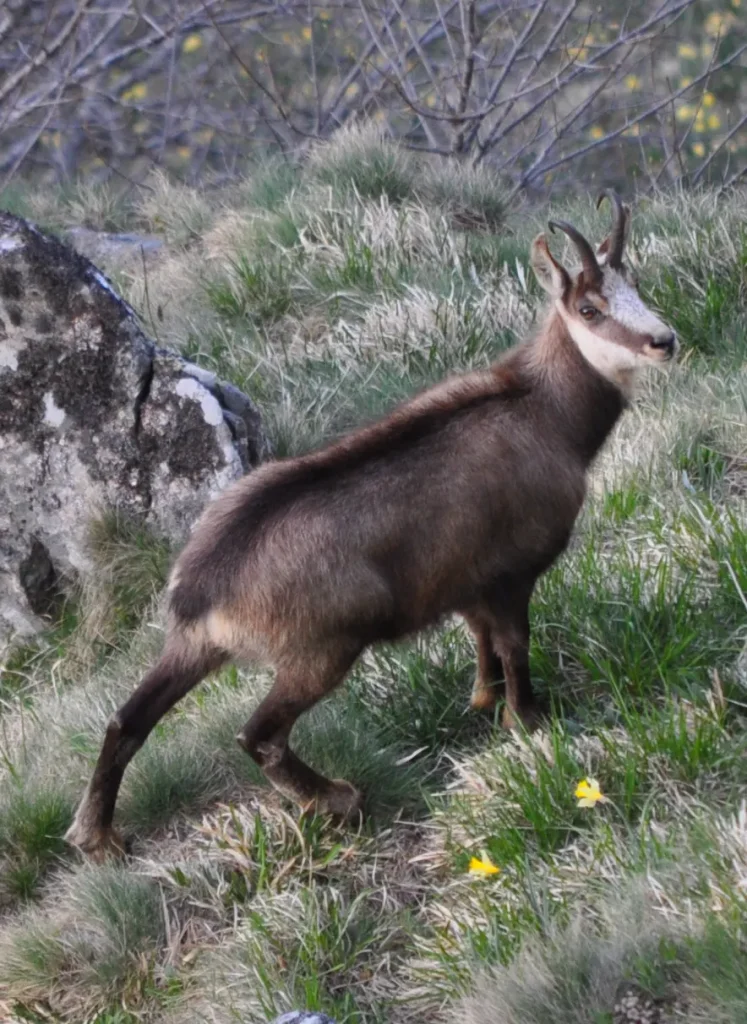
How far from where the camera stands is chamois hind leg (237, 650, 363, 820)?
3805mm

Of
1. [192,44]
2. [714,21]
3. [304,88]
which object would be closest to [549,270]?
[192,44]

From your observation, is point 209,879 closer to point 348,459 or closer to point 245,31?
point 348,459

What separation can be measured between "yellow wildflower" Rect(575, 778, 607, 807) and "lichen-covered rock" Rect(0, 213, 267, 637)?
227cm

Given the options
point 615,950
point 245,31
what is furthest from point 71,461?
point 245,31

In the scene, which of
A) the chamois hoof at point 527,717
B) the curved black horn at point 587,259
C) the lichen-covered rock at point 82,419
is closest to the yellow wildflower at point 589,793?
the chamois hoof at point 527,717

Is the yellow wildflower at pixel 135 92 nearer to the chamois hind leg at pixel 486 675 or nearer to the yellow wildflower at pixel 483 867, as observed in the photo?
the chamois hind leg at pixel 486 675

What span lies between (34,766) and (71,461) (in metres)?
1.40

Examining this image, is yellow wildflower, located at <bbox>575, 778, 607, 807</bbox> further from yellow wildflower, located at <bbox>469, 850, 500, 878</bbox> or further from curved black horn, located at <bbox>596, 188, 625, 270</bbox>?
curved black horn, located at <bbox>596, 188, 625, 270</bbox>

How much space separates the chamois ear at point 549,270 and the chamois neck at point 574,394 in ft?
0.34

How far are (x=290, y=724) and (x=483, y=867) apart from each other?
0.70 metres

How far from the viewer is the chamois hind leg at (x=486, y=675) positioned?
4.39 metres

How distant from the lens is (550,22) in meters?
15.5

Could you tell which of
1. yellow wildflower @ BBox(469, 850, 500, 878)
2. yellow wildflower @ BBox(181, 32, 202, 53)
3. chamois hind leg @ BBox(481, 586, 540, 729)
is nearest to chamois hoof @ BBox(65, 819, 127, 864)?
yellow wildflower @ BBox(469, 850, 500, 878)

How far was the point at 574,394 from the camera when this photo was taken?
4320mm
